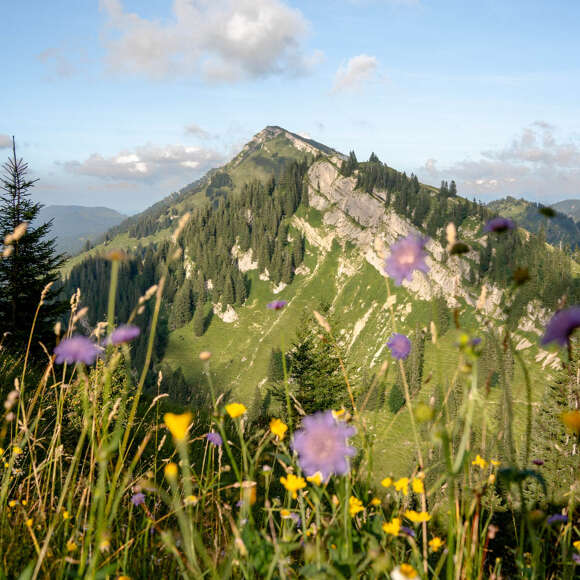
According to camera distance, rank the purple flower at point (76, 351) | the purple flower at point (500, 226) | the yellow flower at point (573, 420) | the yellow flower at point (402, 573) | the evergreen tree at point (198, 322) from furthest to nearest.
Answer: the evergreen tree at point (198, 322) → the purple flower at point (76, 351) → the purple flower at point (500, 226) → the yellow flower at point (573, 420) → the yellow flower at point (402, 573)

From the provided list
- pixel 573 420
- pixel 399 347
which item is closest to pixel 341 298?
pixel 399 347

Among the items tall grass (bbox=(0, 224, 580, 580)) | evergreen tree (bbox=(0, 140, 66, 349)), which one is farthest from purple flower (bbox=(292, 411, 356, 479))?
evergreen tree (bbox=(0, 140, 66, 349))

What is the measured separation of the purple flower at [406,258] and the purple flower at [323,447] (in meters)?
0.80

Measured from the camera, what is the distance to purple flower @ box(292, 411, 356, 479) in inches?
72.4

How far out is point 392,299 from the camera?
2.41 metres

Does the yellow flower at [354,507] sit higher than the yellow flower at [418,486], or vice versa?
the yellow flower at [418,486]

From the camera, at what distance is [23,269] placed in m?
22.9

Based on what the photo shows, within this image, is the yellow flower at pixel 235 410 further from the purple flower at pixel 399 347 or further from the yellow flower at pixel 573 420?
the yellow flower at pixel 573 420

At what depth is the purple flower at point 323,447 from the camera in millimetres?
1839

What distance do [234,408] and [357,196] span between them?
196 metres

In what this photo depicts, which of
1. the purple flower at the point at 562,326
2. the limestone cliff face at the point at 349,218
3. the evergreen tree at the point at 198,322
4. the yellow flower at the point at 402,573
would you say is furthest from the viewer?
the limestone cliff face at the point at 349,218

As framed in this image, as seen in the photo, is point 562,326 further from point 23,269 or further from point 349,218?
point 349,218

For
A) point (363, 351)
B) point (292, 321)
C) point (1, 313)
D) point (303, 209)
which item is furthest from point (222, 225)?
point (1, 313)

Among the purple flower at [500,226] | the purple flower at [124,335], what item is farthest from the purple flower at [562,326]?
the purple flower at [124,335]
